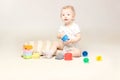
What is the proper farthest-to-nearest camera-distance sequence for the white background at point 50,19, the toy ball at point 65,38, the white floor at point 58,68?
the white background at point 50,19 < the toy ball at point 65,38 < the white floor at point 58,68

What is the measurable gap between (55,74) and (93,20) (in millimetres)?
1034

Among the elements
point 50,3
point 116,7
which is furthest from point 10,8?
point 116,7

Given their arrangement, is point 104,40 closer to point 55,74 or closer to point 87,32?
point 87,32

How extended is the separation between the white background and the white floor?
0.41 metres

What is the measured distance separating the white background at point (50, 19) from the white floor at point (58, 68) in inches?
16.3

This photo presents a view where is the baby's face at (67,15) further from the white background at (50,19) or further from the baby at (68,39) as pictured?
the white background at (50,19)

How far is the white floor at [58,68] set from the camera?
1.67 m

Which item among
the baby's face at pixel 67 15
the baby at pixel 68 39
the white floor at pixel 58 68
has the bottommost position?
the white floor at pixel 58 68

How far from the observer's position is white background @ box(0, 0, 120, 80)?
245 centimetres

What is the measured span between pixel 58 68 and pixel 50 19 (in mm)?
899

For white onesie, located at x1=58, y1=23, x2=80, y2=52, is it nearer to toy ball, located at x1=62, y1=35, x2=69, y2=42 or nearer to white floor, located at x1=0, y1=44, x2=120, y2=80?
toy ball, located at x1=62, y1=35, x2=69, y2=42

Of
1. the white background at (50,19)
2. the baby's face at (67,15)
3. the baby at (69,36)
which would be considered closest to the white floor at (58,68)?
the baby at (69,36)

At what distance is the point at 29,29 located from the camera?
2555 mm

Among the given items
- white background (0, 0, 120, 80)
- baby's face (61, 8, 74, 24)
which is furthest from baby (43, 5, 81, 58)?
white background (0, 0, 120, 80)
